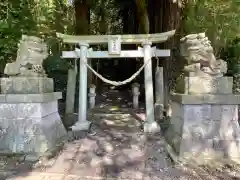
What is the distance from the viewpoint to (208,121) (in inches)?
182

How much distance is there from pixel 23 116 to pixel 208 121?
11.2 feet

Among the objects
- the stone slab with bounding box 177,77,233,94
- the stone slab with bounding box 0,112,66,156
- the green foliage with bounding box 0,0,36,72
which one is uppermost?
the green foliage with bounding box 0,0,36,72

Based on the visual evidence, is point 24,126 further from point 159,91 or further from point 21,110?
point 159,91

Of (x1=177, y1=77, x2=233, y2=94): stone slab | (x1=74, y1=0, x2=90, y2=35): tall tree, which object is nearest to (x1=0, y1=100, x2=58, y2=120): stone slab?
(x1=177, y1=77, x2=233, y2=94): stone slab

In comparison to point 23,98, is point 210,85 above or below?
above

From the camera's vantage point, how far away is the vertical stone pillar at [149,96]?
19.0ft

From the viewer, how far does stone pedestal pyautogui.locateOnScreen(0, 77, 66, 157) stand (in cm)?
473

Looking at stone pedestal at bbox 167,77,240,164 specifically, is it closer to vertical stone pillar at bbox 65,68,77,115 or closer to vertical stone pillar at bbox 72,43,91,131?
vertical stone pillar at bbox 72,43,91,131

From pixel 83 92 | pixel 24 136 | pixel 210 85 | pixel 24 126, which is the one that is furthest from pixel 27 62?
pixel 210 85

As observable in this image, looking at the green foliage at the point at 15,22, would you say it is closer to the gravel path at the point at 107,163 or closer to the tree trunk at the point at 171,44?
the gravel path at the point at 107,163

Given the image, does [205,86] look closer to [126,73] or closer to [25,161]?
[25,161]

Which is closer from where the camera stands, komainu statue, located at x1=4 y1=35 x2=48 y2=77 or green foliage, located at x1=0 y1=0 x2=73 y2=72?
komainu statue, located at x1=4 y1=35 x2=48 y2=77

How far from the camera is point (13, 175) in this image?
3.99m

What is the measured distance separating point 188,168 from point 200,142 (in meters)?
0.58
